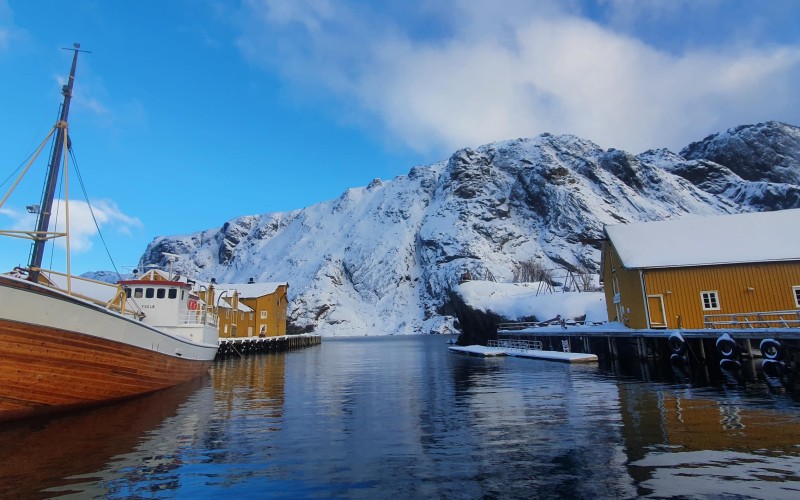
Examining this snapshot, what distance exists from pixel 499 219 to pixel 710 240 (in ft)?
473

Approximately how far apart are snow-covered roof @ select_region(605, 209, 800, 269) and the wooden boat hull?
2870 cm

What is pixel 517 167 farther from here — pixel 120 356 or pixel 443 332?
pixel 120 356

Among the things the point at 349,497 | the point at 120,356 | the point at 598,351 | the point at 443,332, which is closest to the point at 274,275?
the point at 443,332

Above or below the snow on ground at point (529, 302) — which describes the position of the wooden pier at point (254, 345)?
below

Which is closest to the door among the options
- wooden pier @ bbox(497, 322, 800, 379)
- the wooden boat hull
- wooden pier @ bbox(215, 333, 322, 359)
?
wooden pier @ bbox(497, 322, 800, 379)

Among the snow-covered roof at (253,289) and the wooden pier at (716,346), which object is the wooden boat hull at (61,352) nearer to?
the wooden pier at (716,346)

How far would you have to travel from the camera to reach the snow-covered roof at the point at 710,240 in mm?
27922

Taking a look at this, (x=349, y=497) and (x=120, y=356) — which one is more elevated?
(x=120, y=356)

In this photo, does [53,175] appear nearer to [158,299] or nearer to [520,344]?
[158,299]

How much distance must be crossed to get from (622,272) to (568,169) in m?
147

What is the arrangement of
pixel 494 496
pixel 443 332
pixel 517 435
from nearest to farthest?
1. pixel 494 496
2. pixel 517 435
3. pixel 443 332

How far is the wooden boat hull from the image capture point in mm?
11734

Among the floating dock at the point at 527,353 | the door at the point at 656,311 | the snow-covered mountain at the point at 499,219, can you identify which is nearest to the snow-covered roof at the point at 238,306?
the floating dock at the point at 527,353

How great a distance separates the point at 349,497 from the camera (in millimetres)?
6543
